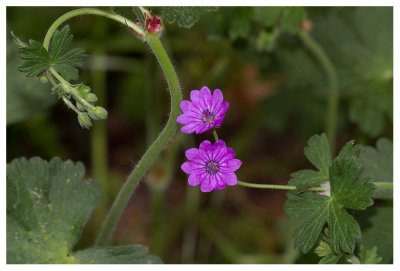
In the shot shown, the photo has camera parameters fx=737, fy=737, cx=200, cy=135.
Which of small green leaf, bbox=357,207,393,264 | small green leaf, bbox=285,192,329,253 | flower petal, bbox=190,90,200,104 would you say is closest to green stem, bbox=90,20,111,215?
small green leaf, bbox=357,207,393,264

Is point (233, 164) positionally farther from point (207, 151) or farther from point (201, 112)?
point (201, 112)

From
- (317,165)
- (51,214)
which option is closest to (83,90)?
(51,214)

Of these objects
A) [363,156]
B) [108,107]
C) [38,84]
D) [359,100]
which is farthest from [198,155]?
[108,107]

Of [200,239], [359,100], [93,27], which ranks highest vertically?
[93,27]

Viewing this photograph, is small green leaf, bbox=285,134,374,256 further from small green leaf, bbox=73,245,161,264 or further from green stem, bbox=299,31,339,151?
green stem, bbox=299,31,339,151

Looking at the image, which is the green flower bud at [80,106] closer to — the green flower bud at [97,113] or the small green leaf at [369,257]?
the green flower bud at [97,113]
